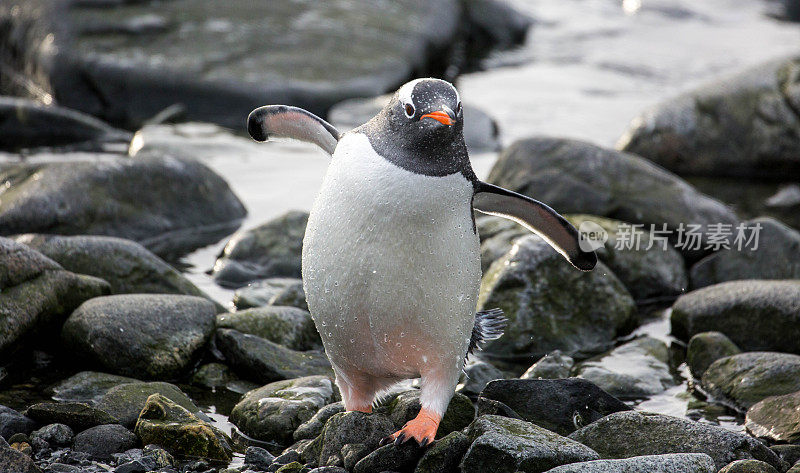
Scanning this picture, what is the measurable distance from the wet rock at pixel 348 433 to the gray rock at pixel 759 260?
12.7 feet

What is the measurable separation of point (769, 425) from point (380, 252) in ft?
8.10

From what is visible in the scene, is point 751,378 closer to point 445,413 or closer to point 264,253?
point 445,413

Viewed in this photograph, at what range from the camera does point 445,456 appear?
14.2 feet

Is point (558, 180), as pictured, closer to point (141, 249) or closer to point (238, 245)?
point (238, 245)

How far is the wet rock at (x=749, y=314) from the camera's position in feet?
20.9

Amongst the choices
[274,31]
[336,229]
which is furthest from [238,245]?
[274,31]

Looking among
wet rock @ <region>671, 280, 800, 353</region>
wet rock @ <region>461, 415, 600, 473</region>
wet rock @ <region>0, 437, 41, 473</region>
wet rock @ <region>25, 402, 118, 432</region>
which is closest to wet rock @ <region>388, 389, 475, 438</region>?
wet rock @ <region>461, 415, 600, 473</region>

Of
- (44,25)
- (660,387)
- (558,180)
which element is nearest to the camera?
(660,387)

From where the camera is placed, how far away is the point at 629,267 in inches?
292

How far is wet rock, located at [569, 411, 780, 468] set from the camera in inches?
176

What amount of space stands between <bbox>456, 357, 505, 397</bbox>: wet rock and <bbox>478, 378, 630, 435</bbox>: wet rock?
0.72 meters

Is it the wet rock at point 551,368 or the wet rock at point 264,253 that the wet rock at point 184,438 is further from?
the wet rock at point 264,253

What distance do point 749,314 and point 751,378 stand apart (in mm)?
920

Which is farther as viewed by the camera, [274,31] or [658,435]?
[274,31]
